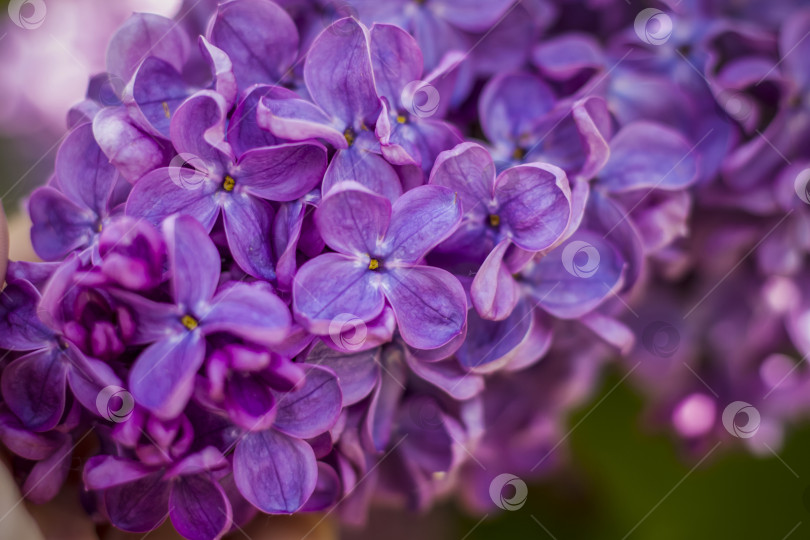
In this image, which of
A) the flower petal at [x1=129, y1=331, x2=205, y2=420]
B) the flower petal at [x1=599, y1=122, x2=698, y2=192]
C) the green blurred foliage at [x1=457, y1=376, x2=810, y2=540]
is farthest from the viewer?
the green blurred foliage at [x1=457, y1=376, x2=810, y2=540]

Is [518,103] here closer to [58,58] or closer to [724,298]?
[724,298]

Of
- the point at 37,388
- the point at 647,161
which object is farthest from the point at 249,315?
the point at 647,161

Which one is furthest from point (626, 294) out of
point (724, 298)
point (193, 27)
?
point (193, 27)

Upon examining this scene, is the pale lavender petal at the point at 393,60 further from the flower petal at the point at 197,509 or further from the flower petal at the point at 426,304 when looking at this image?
the flower petal at the point at 197,509

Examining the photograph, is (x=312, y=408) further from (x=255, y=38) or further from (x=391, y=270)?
(x=255, y=38)

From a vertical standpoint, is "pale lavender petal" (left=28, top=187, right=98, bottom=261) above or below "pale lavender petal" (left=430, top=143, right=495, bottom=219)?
below

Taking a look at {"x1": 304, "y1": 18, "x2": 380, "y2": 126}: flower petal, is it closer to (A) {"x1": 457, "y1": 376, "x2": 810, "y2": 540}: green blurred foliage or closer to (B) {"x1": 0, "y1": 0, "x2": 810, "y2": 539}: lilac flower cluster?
(B) {"x1": 0, "y1": 0, "x2": 810, "y2": 539}: lilac flower cluster

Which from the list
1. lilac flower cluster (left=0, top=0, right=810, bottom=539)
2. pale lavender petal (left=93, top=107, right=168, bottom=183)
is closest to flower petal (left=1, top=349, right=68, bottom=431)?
lilac flower cluster (left=0, top=0, right=810, bottom=539)

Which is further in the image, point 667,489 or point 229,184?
point 667,489
